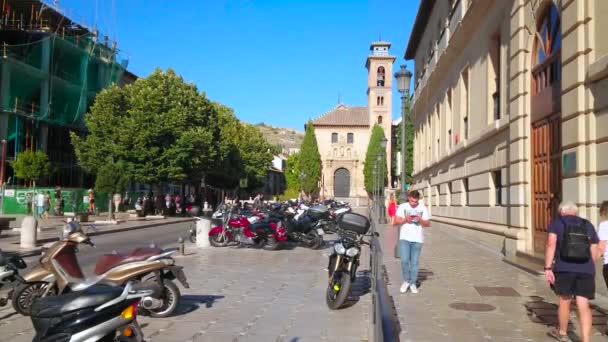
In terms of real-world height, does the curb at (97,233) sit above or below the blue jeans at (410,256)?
below

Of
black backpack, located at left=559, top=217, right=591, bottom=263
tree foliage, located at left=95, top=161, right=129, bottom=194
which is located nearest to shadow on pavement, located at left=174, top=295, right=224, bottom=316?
black backpack, located at left=559, top=217, right=591, bottom=263

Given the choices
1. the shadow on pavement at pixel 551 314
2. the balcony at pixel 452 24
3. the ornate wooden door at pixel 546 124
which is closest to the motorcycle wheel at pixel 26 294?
the shadow on pavement at pixel 551 314

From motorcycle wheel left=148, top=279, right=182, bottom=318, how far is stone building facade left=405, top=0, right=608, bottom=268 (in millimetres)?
6574

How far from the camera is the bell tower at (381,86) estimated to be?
82375 millimetres

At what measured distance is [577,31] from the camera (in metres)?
9.36

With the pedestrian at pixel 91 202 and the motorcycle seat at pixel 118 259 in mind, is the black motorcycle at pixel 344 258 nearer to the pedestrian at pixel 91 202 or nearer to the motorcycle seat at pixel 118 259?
the motorcycle seat at pixel 118 259

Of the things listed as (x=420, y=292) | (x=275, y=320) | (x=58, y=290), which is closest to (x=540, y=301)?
(x=420, y=292)

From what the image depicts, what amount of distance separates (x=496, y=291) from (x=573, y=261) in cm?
367

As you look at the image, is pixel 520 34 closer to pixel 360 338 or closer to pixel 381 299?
pixel 360 338

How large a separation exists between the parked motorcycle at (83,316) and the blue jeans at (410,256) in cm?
574

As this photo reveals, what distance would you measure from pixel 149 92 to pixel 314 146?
48.8m

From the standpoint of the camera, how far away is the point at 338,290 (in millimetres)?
7652

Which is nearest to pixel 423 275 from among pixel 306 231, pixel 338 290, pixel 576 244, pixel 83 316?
pixel 338 290

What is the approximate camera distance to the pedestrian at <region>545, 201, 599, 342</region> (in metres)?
5.66
